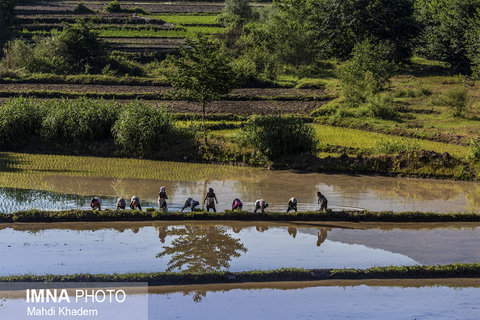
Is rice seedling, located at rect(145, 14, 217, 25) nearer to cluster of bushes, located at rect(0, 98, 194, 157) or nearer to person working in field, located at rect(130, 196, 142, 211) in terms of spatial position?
cluster of bushes, located at rect(0, 98, 194, 157)

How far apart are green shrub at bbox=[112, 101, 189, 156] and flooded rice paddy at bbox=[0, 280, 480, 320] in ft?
46.8

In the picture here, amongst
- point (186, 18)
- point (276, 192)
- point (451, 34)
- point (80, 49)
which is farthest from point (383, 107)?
point (186, 18)

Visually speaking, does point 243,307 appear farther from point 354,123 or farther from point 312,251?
point 354,123

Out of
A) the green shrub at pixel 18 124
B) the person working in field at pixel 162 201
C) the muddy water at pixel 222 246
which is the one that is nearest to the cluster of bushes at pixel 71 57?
the green shrub at pixel 18 124

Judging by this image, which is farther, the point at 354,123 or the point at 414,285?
the point at 354,123

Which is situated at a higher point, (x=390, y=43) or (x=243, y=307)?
(x=390, y=43)

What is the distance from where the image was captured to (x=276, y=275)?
54.3ft

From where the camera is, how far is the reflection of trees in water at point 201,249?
17500mm

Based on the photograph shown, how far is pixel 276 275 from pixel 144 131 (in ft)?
47.7

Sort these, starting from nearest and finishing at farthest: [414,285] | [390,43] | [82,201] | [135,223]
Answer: [414,285], [135,223], [82,201], [390,43]

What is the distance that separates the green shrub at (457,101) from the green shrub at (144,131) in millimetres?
16017

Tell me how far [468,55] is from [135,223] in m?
31.7

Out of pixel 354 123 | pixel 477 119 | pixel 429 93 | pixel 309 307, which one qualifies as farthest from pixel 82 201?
pixel 429 93

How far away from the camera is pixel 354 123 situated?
118ft
